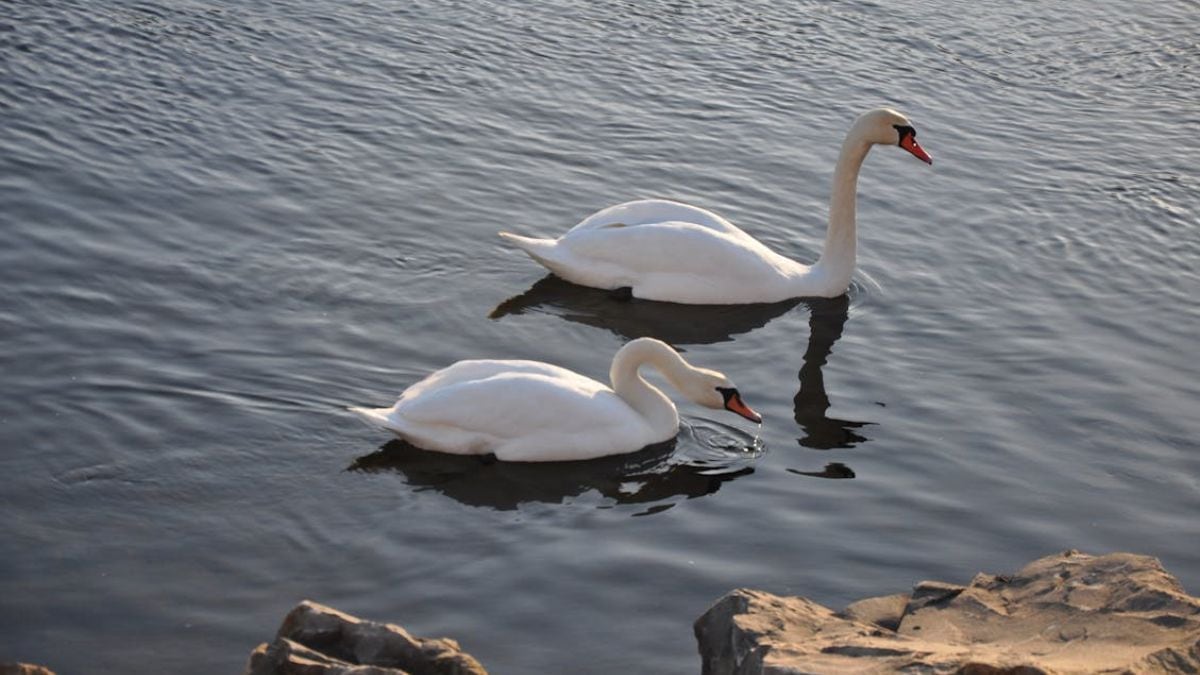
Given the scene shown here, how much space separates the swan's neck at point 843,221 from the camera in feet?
38.8

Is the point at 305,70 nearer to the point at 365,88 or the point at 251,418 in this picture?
the point at 365,88

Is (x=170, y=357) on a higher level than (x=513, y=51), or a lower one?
lower

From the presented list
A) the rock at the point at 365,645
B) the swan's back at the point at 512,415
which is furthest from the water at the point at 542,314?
the rock at the point at 365,645

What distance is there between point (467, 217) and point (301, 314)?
7.71 feet

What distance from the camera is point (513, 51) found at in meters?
15.9

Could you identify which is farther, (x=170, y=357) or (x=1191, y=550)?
(x=170, y=357)

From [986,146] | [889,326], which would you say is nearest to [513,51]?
[986,146]

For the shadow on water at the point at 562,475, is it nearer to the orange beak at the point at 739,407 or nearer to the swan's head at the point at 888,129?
the orange beak at the point at 739,407

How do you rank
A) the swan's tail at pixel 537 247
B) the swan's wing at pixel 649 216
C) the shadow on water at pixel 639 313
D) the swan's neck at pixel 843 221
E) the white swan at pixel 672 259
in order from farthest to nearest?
the swan's neck at pixel 843 221, the swan's wing at pixel 649 216, the white swan at pixel 672 259, the swan's tail at pixel 537 247, the shadow on water at pixel 639 313

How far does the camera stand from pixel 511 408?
28.2ft

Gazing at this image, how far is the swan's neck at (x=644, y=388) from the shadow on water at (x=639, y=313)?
1634 mm

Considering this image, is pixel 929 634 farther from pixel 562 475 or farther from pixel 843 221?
pixel 843 221

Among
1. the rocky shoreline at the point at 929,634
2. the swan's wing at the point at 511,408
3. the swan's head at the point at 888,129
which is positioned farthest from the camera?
the swan's head at the point at 888,129

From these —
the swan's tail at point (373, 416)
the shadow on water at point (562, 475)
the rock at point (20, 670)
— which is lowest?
the shadow on water at point (562, 475)
